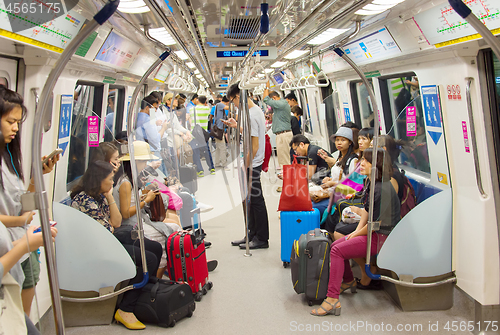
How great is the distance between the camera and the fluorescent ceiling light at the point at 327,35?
3.97m

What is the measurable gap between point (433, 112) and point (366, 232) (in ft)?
3.72

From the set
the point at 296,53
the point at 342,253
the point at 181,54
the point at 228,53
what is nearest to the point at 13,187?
the point at 342,253

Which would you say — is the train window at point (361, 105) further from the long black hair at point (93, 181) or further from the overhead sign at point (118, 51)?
the long black hair at point (93, 181)

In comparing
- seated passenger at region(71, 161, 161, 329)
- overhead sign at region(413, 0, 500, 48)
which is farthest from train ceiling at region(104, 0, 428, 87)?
seated passenger at region(71, 161, 161, 329)

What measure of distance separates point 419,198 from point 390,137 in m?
0.59

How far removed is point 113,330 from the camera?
3062 millimetres

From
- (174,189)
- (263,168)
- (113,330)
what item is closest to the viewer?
(113,330)

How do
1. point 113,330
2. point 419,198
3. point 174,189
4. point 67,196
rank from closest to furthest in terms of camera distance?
1. point 67,196
2. point 113,330
3. point 419,198
4. point 174,189

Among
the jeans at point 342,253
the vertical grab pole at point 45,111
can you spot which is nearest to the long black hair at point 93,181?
the vertical grab pole at point 45,111

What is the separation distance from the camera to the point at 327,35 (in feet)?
13.8

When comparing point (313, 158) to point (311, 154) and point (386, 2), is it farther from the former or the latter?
point (386, 2)

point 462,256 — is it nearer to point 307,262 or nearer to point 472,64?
point 307,262

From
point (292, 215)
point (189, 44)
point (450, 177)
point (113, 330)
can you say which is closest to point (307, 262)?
point (292, 215)

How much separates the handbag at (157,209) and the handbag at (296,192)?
48.5 inches
